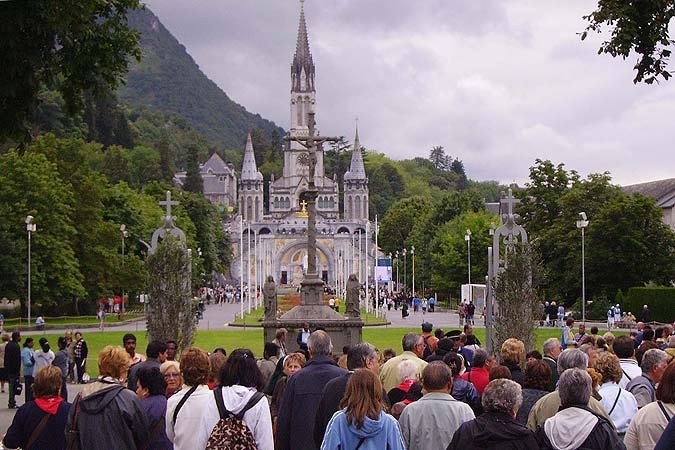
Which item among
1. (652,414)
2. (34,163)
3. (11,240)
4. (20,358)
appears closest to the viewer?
(652,414)

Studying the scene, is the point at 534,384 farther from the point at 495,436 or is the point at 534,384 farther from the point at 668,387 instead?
the point at 495,436

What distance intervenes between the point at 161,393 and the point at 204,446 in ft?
3.56

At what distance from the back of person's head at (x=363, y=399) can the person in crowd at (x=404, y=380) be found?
2850 mm

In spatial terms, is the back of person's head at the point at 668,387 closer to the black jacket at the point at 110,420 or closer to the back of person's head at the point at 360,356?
the back of person's head at the point at 360,356

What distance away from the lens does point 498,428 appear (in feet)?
24.5

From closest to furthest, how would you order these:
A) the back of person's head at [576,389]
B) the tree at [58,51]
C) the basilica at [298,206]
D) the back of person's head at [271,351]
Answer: the back of person's head at [576,389], the back of person's head at [271,351], the tree at [58,51], the basilica at [298,206]

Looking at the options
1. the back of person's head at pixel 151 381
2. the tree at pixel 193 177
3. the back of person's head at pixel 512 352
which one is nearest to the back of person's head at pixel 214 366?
the back of person's head at pixel 151 381

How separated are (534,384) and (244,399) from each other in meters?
2.63

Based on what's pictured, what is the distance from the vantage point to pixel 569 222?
6406cm

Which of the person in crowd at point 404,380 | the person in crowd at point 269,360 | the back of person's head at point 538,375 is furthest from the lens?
the person in crowd at point 269,360

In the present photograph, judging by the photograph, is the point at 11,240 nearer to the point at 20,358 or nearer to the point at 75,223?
the point at 75,223

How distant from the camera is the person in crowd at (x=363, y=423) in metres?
7.56

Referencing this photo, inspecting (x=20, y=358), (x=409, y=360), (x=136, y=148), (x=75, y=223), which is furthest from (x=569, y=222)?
(x=136, y=148)

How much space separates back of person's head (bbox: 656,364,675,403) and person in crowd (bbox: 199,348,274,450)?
2827 millimetres
